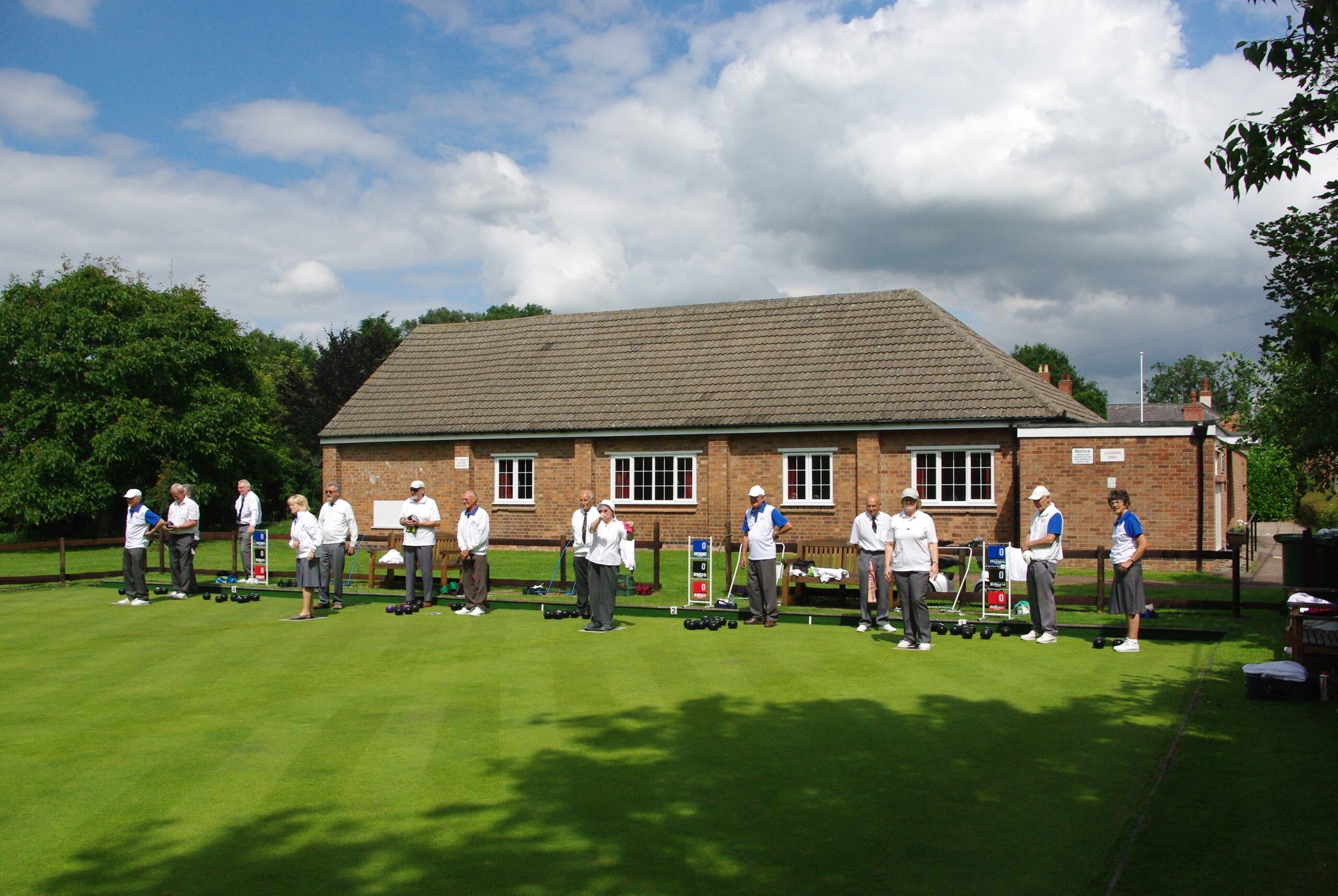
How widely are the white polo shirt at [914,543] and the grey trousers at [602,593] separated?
3.68 meters

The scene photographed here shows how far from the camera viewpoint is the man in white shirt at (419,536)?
16.0 m

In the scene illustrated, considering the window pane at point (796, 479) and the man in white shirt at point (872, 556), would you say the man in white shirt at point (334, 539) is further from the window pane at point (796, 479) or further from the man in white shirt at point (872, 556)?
the window pane at point (796, 479)

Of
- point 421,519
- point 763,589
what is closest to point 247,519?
point 421,519

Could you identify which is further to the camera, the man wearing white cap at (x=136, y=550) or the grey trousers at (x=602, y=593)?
the man wearing white cap at (x=136, y=550)

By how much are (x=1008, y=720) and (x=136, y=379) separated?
110ft

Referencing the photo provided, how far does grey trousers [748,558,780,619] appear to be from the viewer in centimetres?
1409

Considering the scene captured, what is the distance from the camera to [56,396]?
33.8 metres

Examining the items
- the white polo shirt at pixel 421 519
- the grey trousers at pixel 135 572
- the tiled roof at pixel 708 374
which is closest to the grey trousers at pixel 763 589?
the white polo shirt at pixel 421 519

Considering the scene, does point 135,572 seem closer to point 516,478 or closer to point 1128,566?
point 516,478

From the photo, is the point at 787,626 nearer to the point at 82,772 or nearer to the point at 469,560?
the point at 469,560

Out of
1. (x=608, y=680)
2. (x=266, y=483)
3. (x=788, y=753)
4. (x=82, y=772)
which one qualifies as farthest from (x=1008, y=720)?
(x=266, y=483)

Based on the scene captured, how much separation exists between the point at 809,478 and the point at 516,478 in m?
8.38

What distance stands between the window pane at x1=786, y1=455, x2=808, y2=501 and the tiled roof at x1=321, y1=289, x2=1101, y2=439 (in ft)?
3.43

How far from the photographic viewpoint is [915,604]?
39.0 feet
